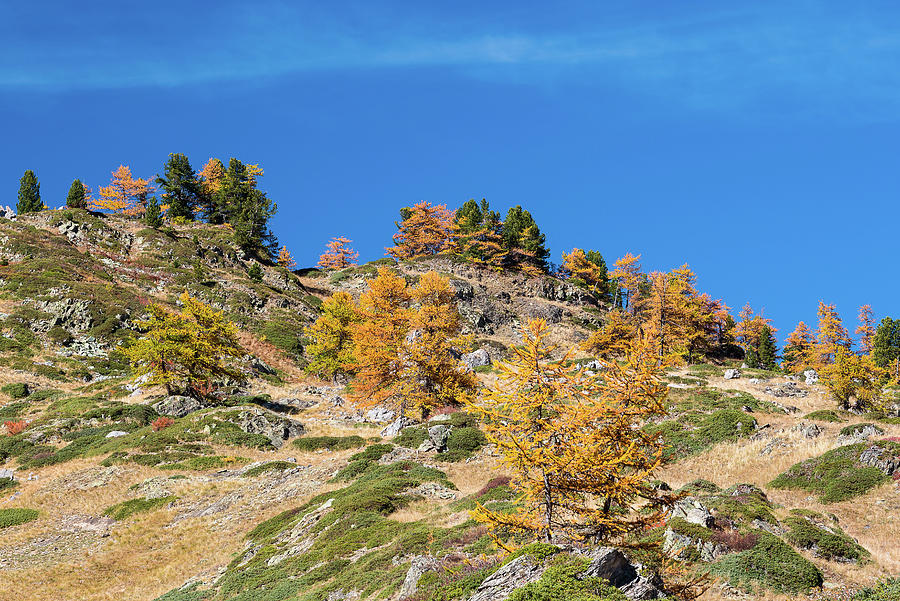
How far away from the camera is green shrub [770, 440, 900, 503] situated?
80.4 feet

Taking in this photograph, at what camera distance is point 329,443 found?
39.1 metres

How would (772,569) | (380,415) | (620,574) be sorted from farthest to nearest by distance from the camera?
(380,415), (772,569), (620,574)

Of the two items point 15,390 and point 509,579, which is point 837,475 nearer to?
point 509,579

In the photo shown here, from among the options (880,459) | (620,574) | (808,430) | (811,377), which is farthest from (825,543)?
(811,377)

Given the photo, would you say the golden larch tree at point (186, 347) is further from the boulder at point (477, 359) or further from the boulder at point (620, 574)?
the boulder at point (620, 574)

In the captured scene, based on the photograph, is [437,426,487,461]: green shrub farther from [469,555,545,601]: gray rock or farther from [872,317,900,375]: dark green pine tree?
[872,317,900,375]: dark green pine tree

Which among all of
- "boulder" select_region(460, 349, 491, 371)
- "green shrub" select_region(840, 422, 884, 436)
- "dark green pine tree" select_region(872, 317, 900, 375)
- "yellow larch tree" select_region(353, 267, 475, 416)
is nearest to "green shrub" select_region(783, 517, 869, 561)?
"green shrub" select_region(840, 422, 884, 436)

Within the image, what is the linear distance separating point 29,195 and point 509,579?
379 feet

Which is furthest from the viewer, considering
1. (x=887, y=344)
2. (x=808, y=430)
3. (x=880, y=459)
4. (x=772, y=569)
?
(x=887, y=344)

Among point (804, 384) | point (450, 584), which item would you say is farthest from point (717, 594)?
point (804, 384)

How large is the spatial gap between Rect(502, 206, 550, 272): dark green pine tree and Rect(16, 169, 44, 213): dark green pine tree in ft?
249

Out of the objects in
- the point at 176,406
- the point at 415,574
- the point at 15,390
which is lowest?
the point at 415,574

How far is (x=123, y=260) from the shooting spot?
283ft

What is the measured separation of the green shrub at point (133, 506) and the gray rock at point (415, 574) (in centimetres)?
2044
